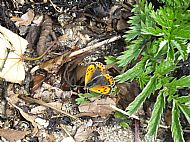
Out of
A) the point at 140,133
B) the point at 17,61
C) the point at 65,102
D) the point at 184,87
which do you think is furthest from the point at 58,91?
the point at 184,87

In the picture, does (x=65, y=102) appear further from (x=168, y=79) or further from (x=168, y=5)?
(x=168, y=5)

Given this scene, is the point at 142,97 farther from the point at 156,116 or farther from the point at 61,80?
the point at 61,80

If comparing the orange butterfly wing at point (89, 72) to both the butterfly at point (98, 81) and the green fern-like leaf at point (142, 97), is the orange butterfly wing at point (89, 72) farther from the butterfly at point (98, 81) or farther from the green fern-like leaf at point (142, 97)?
the green fern-like leaf at point (142, 97)

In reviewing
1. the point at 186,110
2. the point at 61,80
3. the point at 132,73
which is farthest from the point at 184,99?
the point at 61,80

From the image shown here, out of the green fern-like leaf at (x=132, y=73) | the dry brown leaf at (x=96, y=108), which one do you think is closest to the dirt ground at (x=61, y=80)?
the dry brown leaf at (x=96, y=108)

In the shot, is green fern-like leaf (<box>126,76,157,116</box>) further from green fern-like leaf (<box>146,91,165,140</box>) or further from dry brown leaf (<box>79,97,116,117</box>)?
dry brown leaf (<box>79,97,116,117</box>)
